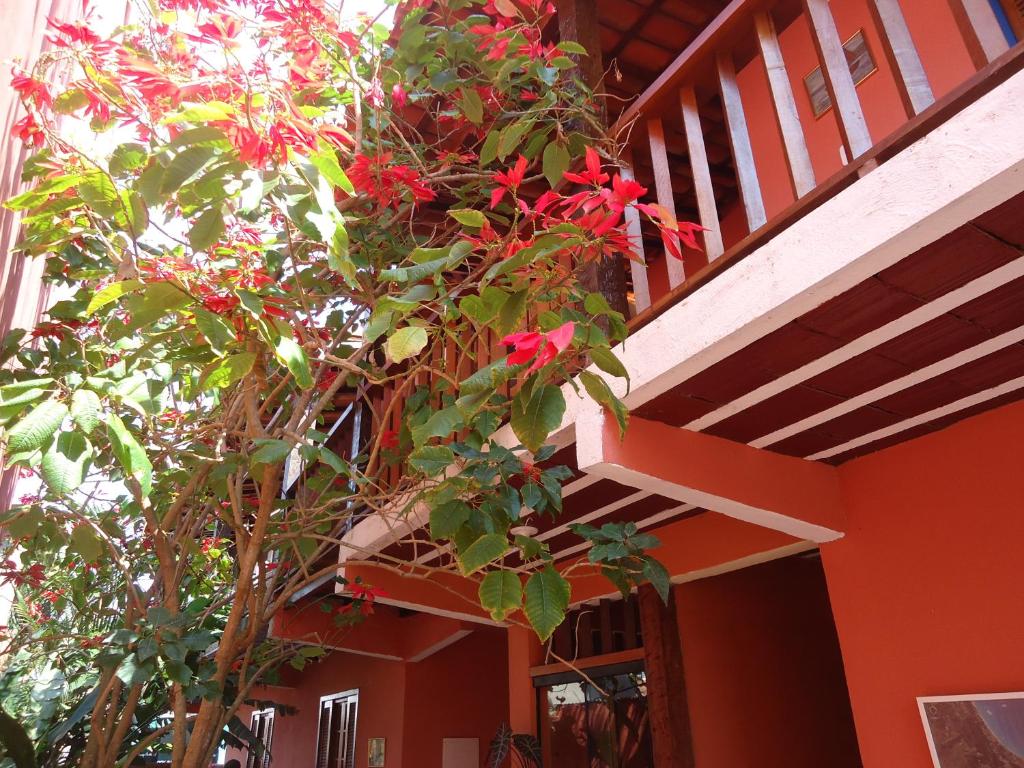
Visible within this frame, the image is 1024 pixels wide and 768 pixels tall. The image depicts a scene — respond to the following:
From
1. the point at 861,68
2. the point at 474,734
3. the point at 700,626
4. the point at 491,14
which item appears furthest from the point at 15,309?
the point at 474,734

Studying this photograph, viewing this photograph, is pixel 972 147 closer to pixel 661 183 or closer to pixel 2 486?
pixel 661 183

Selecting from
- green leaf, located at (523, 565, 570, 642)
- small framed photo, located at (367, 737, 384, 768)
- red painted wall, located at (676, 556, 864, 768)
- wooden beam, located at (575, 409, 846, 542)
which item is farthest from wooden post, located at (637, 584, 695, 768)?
small framed photo, located at (367, 737, 384, 768)

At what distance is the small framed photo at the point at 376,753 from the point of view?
6.63 metres

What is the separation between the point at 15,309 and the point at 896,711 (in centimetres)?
346

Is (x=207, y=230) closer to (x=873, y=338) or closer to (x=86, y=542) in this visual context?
(x=86, y=542)

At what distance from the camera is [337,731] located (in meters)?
7.79

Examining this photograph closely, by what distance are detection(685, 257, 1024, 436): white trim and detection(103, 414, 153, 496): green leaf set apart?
1711 mm

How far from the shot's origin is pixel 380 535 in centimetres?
395

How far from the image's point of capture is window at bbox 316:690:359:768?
7.37 m

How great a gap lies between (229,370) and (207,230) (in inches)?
24.4

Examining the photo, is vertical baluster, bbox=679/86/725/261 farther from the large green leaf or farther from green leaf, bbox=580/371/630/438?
the large green leaf

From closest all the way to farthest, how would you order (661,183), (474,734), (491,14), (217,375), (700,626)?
1. (217,375)
2. (661,183)
3. (491,14)
4. (700,626)
5. (474,734)

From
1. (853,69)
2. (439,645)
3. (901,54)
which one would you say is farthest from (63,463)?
(439,645)

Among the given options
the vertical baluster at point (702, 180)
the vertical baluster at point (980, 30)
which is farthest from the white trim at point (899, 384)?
the vertical baluster at point (980, 30)
